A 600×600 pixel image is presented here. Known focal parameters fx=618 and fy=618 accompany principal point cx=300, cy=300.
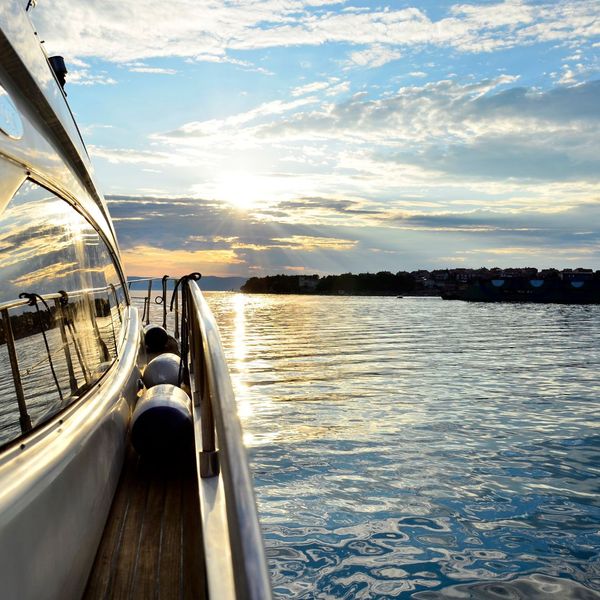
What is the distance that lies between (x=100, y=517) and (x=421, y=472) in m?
5.21

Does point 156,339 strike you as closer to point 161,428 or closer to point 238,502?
point 161,428

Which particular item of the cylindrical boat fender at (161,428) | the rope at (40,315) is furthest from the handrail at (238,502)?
the cylindrical boat fender at (161,428)

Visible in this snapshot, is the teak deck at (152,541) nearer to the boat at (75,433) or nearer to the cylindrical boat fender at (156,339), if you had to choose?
the boat at (75,433)

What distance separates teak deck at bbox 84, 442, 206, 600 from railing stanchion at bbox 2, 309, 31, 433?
1.08 meters

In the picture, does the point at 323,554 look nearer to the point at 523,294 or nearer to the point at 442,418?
the point at 442,418

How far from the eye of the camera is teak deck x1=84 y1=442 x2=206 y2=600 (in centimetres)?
290

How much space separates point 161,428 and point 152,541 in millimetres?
1235

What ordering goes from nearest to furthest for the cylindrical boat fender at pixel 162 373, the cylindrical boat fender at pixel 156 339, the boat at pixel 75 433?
the boat at pixel 75 433, the cylindrical boat fender at pixel 162 373, the cylindrical boat fender at pixel 156 339

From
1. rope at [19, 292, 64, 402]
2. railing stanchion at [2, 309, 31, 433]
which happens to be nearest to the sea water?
rope at [19, 292, 64, 402]

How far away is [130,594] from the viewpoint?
9.35ft

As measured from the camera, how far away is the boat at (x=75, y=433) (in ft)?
5.99

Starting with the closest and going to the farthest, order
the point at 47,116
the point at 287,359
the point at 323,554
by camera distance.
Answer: the point at 47,116 → the point at 323,554 → the point at 287,359

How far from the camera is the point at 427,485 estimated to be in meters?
7.27

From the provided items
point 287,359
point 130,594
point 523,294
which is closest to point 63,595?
point 130,594
